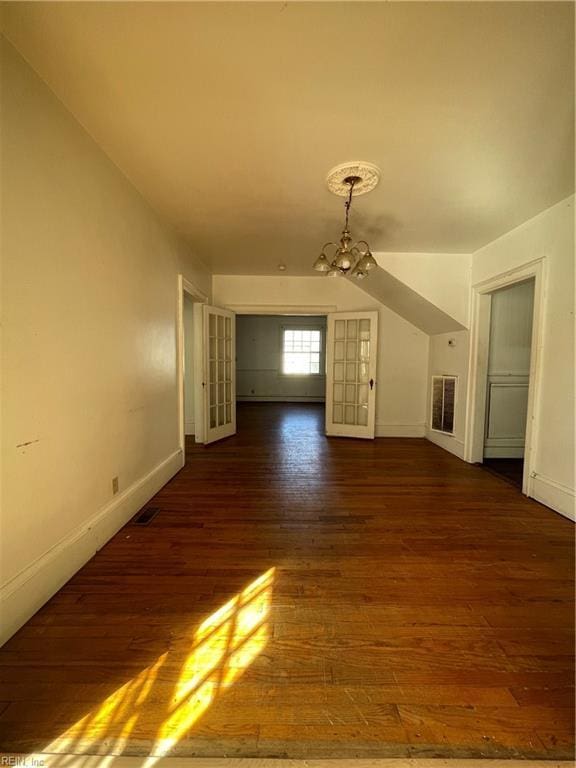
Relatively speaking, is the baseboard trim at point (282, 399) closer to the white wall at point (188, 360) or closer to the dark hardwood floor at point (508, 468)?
the white wall at point (188, 360)

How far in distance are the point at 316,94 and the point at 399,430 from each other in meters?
4.37

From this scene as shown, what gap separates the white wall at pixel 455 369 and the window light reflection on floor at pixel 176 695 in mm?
3423

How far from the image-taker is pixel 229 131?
5.64 feet

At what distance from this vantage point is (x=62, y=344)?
161 cm

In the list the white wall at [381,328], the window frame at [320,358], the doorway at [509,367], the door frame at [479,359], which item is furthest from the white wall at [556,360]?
the window frame at [320,358]

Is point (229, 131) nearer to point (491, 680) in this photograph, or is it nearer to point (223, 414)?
point (491, 680)

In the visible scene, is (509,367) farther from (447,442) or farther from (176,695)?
(176,695)

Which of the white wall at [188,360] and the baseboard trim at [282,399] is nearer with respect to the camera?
the white wall at [188,360]

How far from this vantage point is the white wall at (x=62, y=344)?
1322 mm

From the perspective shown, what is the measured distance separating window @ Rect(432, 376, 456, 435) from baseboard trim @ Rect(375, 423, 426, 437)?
0.34 m

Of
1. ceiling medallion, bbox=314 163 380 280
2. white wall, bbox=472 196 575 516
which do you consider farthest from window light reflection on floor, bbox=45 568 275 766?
white wall, bbox=472 196 575 516

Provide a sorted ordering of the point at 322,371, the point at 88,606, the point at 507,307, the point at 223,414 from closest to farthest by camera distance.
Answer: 1. the point at 88,606
2. the point at 507,307
3. the point at 223,414
4. the point at 322,371

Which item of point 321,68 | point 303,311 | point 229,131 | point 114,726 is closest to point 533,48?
point 321,68

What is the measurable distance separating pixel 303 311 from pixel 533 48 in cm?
370
